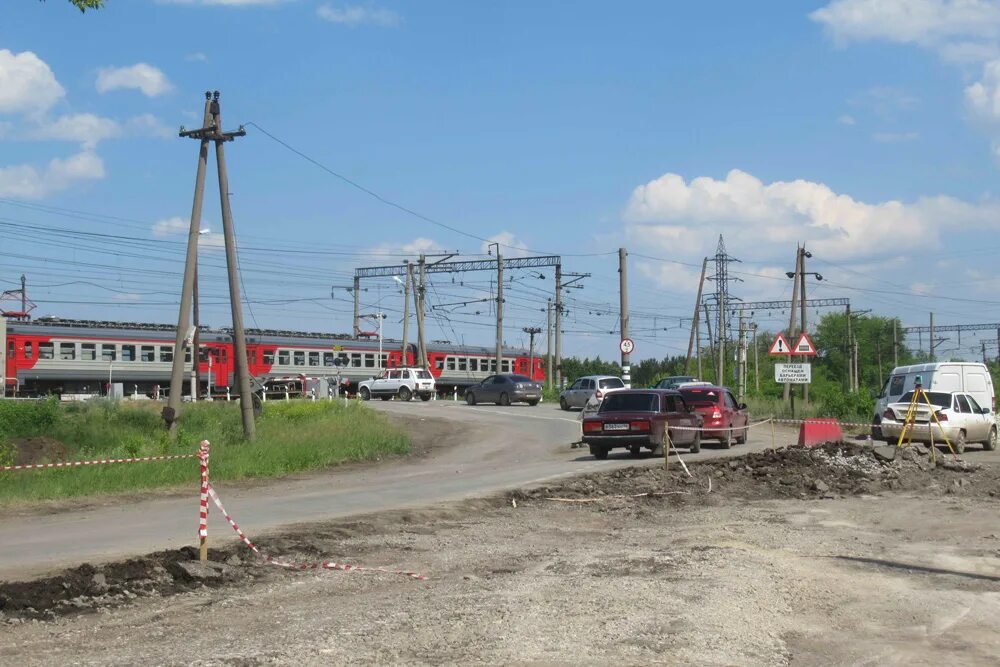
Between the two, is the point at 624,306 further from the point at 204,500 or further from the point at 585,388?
the point at 204,500

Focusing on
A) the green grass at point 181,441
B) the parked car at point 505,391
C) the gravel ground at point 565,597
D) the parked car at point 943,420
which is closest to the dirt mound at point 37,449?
the green grass at point 181,441

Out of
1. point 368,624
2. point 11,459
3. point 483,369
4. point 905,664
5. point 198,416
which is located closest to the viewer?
point 905,664

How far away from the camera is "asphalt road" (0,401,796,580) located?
1248 centimetres

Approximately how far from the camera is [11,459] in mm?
25422

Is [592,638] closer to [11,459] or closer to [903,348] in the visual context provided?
[11,459]

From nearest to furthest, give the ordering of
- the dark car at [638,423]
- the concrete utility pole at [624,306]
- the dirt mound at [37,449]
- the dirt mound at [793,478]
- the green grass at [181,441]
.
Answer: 1. the dirt mound at [793,478]
2. the green grass at [181,441]
3. the dark car at [638,423]
4. the dirt mound at [37,449]
5. the concrete utility pole at [624,306]

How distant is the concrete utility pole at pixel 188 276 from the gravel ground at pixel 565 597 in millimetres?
13679

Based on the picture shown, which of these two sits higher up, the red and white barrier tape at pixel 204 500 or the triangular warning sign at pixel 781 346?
the triangular warning sign at pixel 781 346

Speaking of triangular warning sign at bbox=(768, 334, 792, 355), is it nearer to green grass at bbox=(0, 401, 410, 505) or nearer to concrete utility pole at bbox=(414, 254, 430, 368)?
green grass at bbox=(0, 401, 410, 505)

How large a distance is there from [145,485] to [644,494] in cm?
852

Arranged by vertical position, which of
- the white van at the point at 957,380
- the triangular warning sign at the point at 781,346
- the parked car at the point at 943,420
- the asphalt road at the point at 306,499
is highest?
the triangular warning sign at the point at 781,346

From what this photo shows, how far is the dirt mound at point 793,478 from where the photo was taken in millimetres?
18906

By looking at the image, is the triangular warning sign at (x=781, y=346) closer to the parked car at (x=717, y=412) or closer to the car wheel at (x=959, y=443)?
the parked car at (x=717, y=412)

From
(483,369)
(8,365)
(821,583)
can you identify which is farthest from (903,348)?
(821,583)
